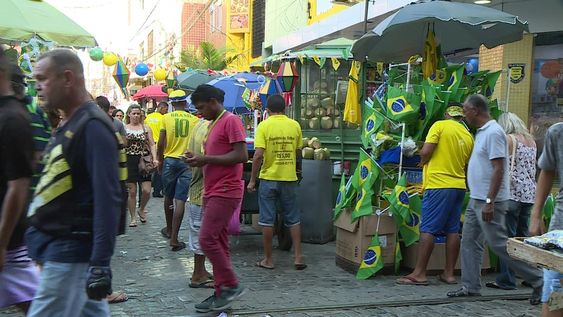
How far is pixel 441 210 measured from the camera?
608cm

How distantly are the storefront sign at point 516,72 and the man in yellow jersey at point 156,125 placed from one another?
19.3ft

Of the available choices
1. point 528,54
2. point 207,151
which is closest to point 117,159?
point 207,151

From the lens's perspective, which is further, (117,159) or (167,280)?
(167,280)

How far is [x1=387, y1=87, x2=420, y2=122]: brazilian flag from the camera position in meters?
6.53

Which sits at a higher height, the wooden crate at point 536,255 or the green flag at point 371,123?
the green flag at point 371,123

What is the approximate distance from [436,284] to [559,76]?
189 inches

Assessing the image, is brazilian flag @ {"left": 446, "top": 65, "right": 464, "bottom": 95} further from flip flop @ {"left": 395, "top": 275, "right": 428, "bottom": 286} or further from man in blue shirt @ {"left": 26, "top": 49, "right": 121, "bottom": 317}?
man in blue shirt @ {"left": 26, "top": 49, "right": 121, "bottom": 317}

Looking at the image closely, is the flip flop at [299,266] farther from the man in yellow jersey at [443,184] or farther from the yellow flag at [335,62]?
the yellow flag at [335,62]

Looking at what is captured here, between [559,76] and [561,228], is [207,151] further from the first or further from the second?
[559,76]

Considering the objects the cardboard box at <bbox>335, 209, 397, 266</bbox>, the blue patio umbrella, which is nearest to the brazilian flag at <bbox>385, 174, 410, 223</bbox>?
the cardboard box at <bbox>335, 209, 397, 266</bbox>

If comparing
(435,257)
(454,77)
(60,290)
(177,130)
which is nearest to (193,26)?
(177,130)

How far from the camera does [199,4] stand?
36781mm

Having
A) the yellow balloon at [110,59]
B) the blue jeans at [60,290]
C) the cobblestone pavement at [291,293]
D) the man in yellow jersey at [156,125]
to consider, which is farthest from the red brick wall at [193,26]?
the blue jeans at [60,290]

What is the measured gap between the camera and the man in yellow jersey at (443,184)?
6.08m
